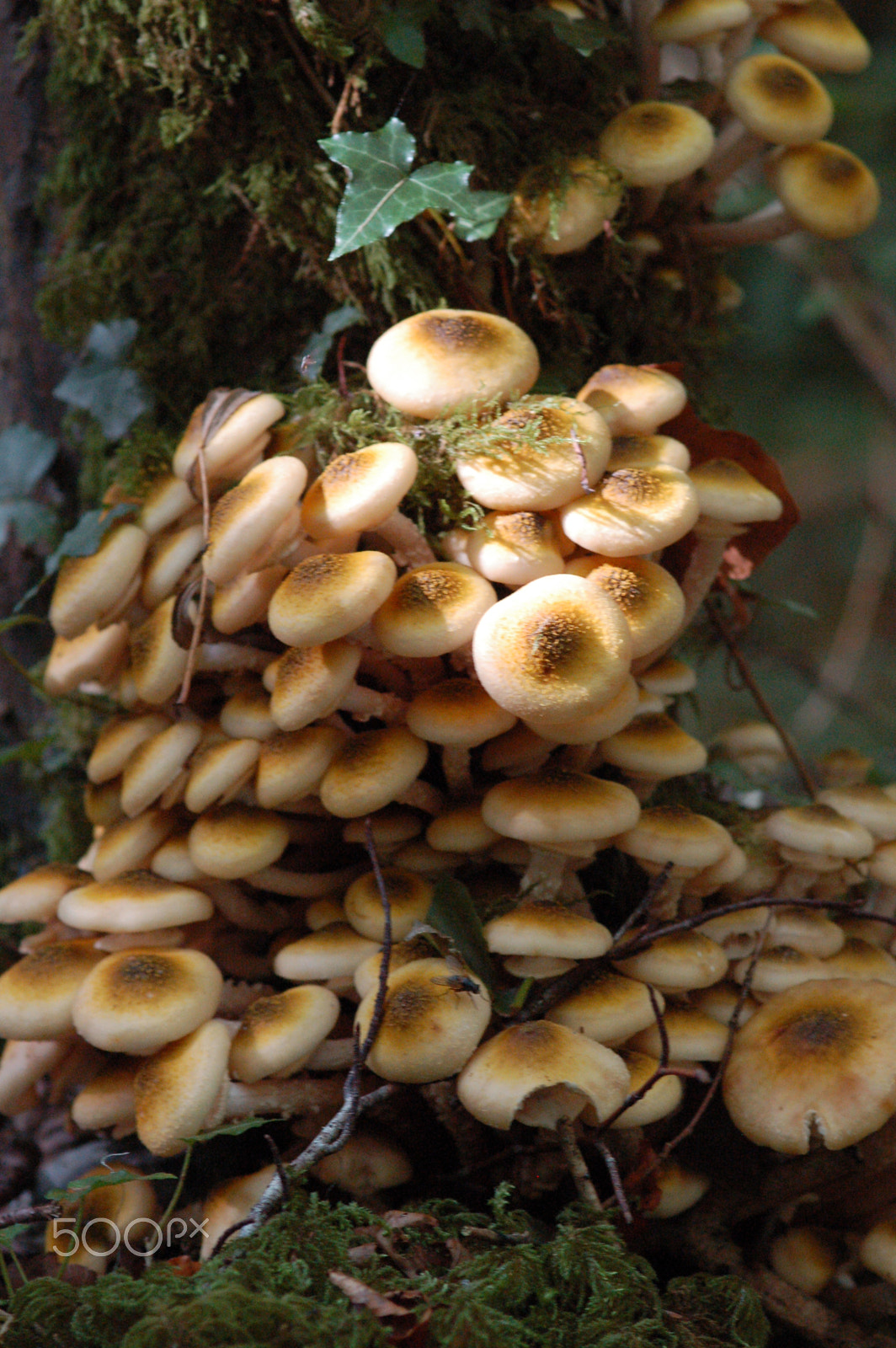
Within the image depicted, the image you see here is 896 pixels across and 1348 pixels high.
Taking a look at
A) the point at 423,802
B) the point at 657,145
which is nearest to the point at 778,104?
the point at 657,145

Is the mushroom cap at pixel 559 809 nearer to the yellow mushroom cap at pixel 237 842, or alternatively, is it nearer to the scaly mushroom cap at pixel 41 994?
the yellow mushroom cap at pixel 237 842

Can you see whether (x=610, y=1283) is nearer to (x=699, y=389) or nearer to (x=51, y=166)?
(x=699, y=389)

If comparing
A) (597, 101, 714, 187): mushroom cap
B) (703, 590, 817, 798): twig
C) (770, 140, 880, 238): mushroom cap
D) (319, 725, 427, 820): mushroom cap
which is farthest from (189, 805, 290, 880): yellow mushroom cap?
(770, 140, 880, 238): mushroom cap

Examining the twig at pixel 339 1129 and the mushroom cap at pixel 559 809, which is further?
the mushroom cap at pixel 559 809

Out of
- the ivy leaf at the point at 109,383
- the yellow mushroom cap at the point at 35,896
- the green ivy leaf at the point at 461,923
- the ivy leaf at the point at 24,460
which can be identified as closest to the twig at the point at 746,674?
the green ivy leaf at the point at 461,923

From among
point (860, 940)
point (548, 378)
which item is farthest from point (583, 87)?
point (860, 940)
